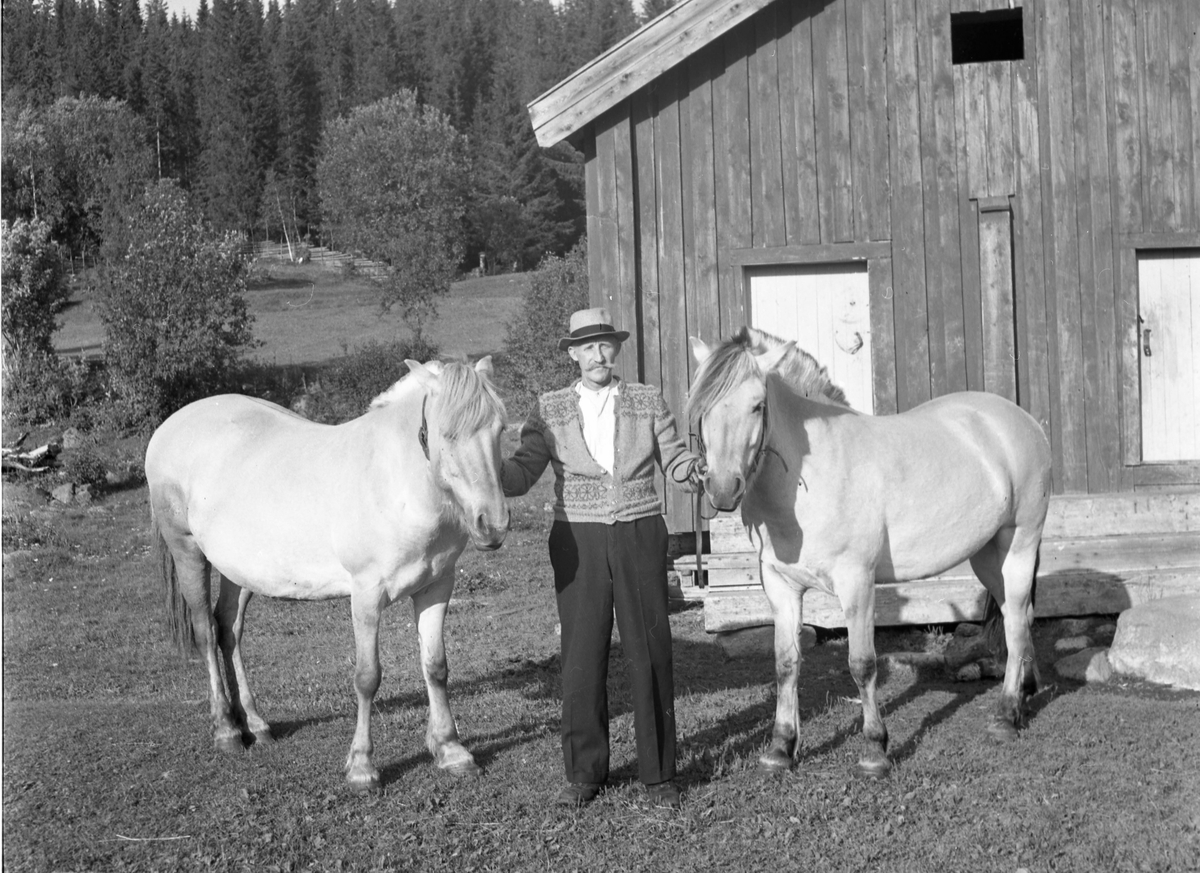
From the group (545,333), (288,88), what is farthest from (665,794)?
(288,88)

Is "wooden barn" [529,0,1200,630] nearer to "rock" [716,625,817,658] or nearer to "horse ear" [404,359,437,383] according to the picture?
"rock" [716,625,817,658]

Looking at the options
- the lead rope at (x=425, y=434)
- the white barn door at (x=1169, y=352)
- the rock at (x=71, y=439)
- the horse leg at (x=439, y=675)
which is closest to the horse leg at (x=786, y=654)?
the horse leg at (x=439, y=675)

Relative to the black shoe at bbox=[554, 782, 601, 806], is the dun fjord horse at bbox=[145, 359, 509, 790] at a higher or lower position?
higher

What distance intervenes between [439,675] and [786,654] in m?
1.69

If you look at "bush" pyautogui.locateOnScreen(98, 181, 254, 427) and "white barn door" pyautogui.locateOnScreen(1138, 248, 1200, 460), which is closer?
"white barn door" pyautogui.locateOnScreen(1138, 248, 1200, 460)

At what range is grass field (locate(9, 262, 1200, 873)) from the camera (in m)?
4.52

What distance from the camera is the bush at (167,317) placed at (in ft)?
77.9

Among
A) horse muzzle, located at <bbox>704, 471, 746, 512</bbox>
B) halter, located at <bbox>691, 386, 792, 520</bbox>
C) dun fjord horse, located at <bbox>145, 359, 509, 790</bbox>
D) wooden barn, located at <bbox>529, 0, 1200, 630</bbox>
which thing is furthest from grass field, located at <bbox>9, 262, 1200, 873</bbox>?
wooden barn, located at <bbox>529, 0, 1200, 630</bbox>

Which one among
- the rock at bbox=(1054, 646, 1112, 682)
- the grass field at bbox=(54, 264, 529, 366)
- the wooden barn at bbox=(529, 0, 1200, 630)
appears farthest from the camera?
the grass field at bbox=(54, 264, 529, 366)

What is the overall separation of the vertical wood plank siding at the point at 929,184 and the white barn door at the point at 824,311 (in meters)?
0.16

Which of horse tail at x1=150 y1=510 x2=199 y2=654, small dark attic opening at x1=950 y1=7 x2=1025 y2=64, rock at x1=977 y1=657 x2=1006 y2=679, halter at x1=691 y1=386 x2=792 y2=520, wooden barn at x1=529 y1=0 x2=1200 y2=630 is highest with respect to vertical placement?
small dark attic opening at x1=950 y1=7 x2=1025 y2=64

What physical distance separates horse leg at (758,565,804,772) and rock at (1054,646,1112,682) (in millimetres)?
2581

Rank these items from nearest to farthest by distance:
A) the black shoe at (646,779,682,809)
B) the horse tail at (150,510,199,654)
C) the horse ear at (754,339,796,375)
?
the black shoe at (646,779,682,809)
the horse ear at (754,339,796,375)
the horse tail at (150,510,199,654)

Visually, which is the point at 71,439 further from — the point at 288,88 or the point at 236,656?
the point at 288,88
